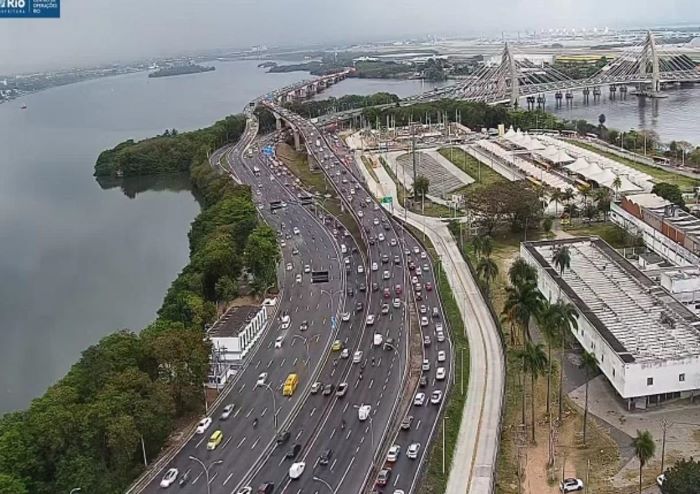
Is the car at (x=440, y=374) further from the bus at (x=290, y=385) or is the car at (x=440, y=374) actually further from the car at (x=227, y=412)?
the car at (x=227, y=412)

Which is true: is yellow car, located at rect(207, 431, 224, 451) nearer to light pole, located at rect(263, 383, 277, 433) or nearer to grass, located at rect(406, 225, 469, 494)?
light pole, located at rect(263, 383, 277, 433)

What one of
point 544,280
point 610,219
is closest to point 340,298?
point 544,280

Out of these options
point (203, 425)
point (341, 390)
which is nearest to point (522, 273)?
point (341, 390)

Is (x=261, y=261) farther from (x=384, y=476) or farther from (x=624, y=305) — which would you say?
(x=384, y=476)

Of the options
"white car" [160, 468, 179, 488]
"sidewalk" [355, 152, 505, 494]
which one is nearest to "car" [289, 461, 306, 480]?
"white car" [160, 468, 179, 488]

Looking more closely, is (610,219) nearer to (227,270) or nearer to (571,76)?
(227,270)

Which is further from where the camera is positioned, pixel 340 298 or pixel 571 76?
pixel 571 76
